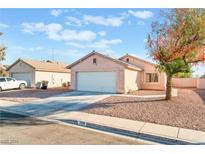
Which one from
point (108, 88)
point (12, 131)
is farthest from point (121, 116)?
point (108, 88)

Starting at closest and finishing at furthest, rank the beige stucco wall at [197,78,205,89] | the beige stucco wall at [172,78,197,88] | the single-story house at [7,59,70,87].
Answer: the single-story house at [7,59,70,87] < the beige stucco wall at [197,78,205,89] < the beige stucco wall at [172,78,197,88]

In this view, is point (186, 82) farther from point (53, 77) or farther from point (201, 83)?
point (53, 77)

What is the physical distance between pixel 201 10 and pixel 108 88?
10.5m

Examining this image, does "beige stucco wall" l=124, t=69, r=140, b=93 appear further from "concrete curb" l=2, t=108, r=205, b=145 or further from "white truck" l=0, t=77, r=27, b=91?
"white truck" l=0, t=77, r=27, b=91

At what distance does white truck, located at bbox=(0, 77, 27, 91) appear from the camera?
24344 mm

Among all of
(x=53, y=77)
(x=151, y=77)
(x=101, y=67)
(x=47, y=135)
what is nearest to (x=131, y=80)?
(x=101, y=67)

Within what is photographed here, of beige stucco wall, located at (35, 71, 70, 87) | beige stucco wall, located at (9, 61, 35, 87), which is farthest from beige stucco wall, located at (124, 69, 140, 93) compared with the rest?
beige stucco wall, located at (9, 61, 35, 87)

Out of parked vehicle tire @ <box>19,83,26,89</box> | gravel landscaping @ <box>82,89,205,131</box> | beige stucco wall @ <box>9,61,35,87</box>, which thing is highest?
beige stucco wall @ <box>9,61,35,87</box>

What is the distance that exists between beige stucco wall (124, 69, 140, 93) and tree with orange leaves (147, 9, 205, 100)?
655 cm

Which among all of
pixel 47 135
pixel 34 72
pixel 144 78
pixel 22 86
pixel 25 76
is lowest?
pixel 47 135

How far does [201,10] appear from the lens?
13359 mm

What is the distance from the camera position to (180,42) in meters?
13.9

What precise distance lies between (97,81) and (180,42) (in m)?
9.68

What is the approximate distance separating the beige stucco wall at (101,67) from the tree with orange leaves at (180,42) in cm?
615
